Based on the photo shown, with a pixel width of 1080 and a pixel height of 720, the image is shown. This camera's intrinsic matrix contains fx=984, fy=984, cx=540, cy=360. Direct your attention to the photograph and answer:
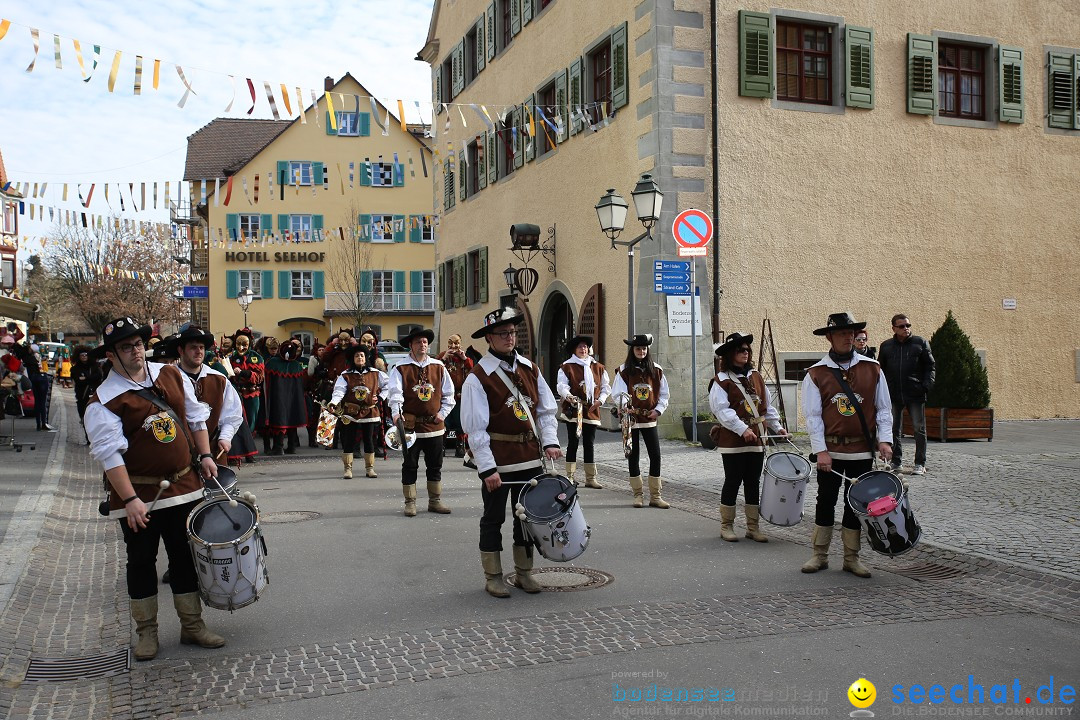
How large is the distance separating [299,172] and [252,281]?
676 cm

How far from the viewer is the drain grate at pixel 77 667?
16.6 ft

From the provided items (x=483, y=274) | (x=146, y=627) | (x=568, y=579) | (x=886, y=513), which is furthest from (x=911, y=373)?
(x=483, y=274)

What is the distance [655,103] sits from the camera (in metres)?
17.2

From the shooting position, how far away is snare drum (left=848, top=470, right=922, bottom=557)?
6359 millimetres

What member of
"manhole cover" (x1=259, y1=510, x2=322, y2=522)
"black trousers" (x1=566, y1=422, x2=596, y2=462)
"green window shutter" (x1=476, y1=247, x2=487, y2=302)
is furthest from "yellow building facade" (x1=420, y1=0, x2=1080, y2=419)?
"manhole cover" (x1=259, y1=510, x2=322, y2=522)

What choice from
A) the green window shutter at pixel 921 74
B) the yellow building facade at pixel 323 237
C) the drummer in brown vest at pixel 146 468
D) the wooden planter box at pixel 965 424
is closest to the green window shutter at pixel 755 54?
the green window shutter at pixel 921 74

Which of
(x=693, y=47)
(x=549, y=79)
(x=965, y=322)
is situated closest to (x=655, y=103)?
(x=693, y=47)

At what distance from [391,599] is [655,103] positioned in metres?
→ 12.8

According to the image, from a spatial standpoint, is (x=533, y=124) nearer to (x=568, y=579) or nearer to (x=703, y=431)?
(x=703, y=431)

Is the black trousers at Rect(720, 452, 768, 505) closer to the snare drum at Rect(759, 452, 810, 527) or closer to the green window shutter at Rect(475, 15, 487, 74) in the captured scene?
the snare drum at Rect(759, 452, 810, 527)

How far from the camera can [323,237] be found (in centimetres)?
5147

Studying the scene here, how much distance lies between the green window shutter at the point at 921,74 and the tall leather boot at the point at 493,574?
15.2m

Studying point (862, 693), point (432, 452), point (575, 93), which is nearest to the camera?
point (862, 693)

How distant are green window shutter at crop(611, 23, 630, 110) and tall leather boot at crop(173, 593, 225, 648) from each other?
1464cm
